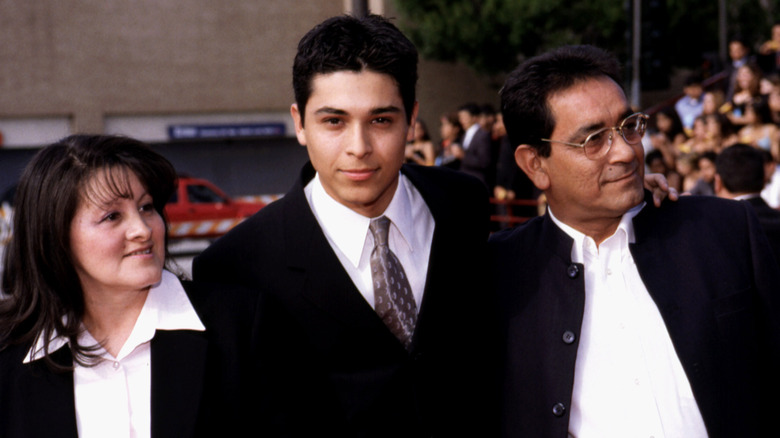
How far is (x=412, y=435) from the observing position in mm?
2916

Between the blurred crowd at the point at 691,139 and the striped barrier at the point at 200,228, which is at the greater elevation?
the blurred crowd at the point at 691,139

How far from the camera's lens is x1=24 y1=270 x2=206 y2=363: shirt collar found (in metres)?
2.69

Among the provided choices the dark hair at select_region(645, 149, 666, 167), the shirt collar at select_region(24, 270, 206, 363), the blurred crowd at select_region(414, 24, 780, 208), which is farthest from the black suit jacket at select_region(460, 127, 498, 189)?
the shirt collar at select_region(24, 270, 206, 363)

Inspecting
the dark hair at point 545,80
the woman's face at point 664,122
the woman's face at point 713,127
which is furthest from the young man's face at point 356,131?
the woman's face at point 664,122

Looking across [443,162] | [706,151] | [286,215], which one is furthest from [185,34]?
[286,215]

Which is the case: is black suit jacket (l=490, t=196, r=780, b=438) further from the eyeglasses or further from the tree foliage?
the tree foliage

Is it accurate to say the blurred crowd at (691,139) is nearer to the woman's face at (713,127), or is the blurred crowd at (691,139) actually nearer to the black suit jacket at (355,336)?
the woman's face at (713,127)

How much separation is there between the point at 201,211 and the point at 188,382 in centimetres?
1552

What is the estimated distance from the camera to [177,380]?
265 cm

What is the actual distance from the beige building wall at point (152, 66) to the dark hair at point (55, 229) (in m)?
24.8

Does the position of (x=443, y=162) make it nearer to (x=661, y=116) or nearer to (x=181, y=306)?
(x=661, y=116)

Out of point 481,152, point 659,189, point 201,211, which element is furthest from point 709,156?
point 201,211

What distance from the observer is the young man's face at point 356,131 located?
291 cm

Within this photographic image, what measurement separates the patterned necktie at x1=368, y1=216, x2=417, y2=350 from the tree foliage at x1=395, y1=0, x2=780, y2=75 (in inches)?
833
